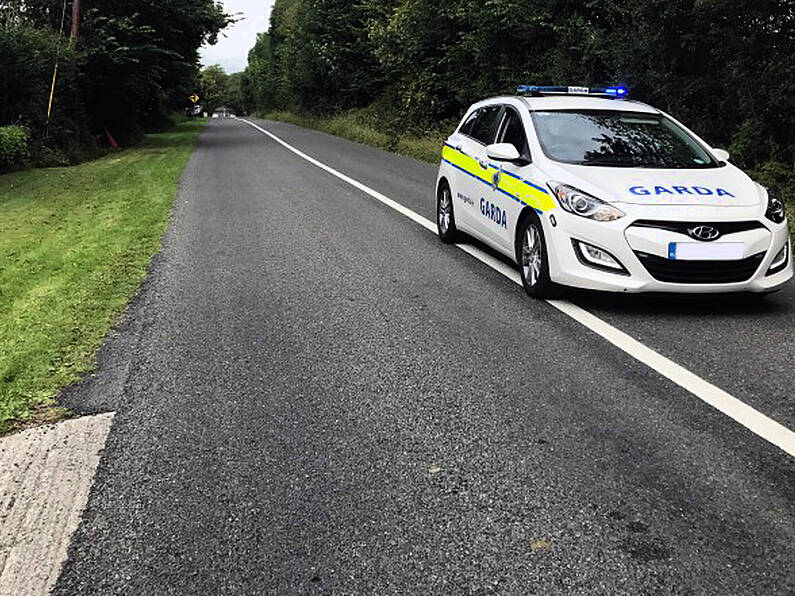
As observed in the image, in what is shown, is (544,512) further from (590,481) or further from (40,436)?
(40,436)

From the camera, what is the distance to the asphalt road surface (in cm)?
292

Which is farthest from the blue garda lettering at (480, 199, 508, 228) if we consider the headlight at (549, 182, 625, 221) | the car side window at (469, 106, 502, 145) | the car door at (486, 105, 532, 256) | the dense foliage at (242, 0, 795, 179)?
the dense foliage at (242, 0, 795, 179)

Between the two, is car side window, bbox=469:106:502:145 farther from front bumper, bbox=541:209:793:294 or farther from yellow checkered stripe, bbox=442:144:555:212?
front bumper, bbox=541:209:793:294

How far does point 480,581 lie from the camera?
2.82m

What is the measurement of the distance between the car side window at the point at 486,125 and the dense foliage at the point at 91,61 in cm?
1752

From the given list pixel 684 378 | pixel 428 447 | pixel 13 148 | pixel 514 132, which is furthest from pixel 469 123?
pixel 13 148

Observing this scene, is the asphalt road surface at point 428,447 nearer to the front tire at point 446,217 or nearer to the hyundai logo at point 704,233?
the hyundai logo at point 704,233

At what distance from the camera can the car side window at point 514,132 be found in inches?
295

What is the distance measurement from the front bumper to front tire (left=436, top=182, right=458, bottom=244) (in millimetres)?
3099

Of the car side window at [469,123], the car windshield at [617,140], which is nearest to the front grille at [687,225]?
the car windshield at [617,140]

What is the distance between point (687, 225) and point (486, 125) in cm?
314

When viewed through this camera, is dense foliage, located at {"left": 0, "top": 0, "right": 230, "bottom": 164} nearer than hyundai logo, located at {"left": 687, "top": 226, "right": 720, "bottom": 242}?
No

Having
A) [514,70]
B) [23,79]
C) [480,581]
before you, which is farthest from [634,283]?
[23,79]

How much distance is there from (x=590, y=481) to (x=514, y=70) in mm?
20965
